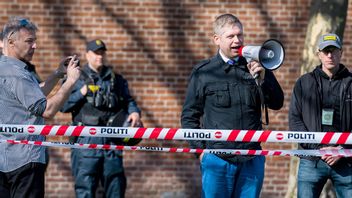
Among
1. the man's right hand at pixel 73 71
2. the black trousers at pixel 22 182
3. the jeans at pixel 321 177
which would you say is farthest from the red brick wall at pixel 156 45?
the black trousers at pixel 22 182

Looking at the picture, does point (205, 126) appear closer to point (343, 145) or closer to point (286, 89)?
point (343, 145)

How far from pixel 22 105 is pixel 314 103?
2.56 metres

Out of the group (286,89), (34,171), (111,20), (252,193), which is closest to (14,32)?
(34,171)

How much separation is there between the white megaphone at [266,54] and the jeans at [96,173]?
311 cm

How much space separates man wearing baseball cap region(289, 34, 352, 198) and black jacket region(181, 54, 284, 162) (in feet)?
1.96

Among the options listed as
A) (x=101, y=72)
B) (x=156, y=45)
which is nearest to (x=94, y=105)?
(x=101, y=72)

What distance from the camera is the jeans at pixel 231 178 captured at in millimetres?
6750

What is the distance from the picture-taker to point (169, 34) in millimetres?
10844

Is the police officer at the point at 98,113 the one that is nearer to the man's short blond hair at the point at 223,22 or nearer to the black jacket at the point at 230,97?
the black jacket at the point at 230,97

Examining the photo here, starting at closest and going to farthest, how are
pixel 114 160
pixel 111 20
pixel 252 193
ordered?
pixel 252 193
pixel 114 160
pixel 111 20

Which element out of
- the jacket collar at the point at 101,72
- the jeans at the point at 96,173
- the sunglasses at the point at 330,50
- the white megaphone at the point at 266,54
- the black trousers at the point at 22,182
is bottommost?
the jeans at the point at 96,173

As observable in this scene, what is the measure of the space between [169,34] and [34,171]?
15.8 feet

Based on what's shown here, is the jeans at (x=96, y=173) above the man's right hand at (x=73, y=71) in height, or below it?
below

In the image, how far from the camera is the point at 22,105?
631 centimetres
